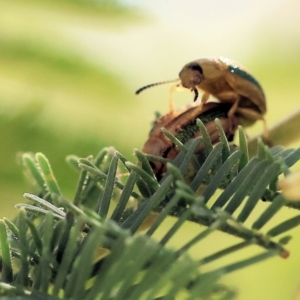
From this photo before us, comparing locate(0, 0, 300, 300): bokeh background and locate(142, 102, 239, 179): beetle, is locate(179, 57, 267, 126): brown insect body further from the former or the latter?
locate(0, 0, 300, 300): bokeh background

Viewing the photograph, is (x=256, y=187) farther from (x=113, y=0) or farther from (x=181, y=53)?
(x=181, y=53)

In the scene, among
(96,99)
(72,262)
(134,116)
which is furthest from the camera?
(134,116)

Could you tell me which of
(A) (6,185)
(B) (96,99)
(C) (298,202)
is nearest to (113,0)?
(B) (96,99)

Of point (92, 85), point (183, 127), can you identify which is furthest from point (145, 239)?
point (92, 85)

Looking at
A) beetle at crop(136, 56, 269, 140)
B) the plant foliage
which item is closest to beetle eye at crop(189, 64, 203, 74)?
beetle at crop(136, 56, 269, 140)

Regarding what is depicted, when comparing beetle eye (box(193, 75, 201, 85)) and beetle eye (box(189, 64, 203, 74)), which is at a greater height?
beetle eye (box(189, 64, 203, 74))

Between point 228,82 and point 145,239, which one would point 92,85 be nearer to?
point 228,82
